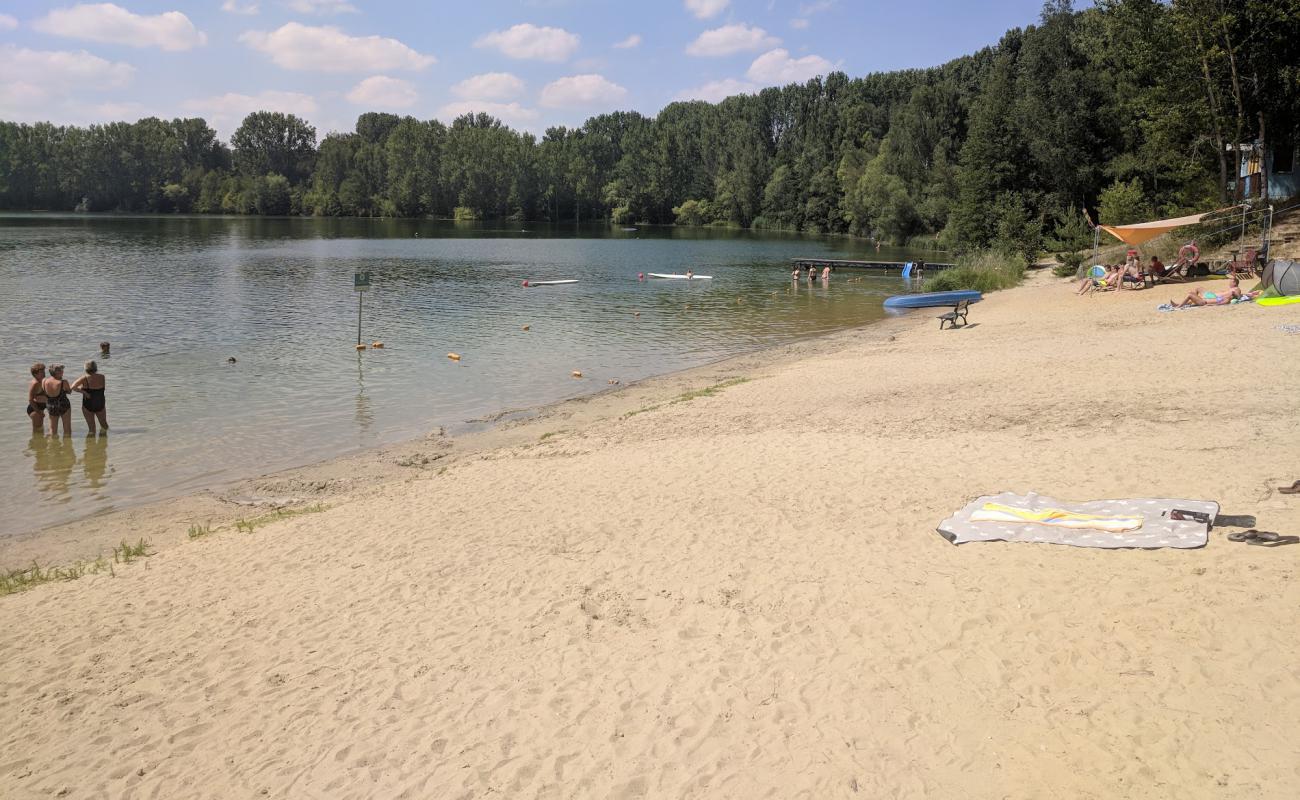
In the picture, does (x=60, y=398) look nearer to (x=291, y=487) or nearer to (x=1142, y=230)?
(x=291, y=487)

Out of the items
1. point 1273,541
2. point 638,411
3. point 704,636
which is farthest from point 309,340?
point 1273,541

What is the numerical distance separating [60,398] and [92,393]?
0.51 metres

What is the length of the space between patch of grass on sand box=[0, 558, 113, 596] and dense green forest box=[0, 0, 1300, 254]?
1477 inches

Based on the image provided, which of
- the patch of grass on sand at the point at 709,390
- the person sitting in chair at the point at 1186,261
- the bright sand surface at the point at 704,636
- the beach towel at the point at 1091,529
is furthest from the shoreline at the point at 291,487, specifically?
the person sitting in chair at the point at 1186,261

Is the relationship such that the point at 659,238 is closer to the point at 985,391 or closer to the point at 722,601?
the point at 985,391

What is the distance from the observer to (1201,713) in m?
5.40

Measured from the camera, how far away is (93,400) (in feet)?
52.2

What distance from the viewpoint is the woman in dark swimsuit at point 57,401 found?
1555 cm

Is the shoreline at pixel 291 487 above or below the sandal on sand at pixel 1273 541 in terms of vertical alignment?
below

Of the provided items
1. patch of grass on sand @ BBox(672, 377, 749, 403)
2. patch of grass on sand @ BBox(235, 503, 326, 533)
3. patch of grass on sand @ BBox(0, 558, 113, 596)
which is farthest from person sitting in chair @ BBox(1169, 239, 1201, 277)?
patch of grass on sand @ BBox(0, 558, 113, 596)

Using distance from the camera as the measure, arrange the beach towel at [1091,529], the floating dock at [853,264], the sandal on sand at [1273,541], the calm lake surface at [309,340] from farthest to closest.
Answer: the floating dock at [853,264]
the calm lake surface at [309,340]
the beach towel at [1091,529]
the sandal on sand at [1273,541]

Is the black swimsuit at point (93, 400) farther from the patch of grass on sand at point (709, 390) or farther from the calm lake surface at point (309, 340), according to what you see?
the patch of grass on sand at point (709, 390)

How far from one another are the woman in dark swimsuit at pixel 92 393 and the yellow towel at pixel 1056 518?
1535cm

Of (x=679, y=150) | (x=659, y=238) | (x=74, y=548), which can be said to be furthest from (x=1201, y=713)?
(x=679, y=150)
